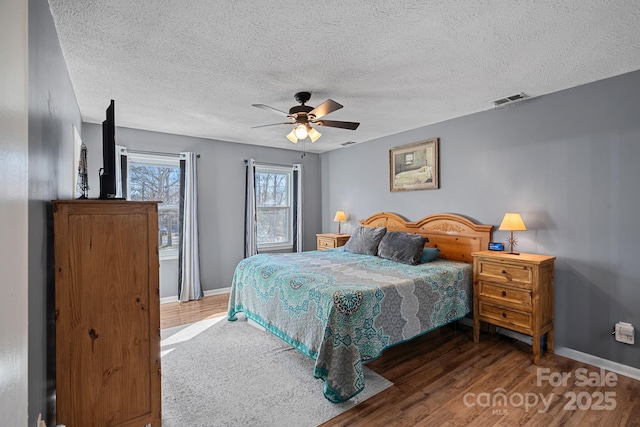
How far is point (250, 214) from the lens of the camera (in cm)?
510

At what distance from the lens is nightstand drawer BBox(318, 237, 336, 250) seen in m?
5.23

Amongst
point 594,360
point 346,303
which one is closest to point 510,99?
point 594,360

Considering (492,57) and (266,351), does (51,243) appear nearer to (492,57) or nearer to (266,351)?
(266,351)

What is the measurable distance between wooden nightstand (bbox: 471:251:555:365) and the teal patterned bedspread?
0.18 metres

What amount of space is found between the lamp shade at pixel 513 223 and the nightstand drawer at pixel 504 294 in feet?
1.92

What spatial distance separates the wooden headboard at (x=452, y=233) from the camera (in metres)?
3.56

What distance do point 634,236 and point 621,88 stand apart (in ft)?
4.14

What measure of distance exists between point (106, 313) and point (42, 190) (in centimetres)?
71

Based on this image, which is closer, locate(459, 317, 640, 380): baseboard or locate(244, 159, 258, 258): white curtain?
locate(459, 317, 640, 380): baseboard

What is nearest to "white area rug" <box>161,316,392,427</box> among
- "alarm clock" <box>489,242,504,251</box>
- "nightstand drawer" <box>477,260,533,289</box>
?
"nightstand drawer" <box>477,260,533,289</box>

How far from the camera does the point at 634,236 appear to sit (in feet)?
8.34

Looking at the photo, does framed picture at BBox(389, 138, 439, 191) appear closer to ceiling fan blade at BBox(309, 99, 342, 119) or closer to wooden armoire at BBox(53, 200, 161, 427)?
ceiling fan blade at BBox(309, 99, 342, 119)

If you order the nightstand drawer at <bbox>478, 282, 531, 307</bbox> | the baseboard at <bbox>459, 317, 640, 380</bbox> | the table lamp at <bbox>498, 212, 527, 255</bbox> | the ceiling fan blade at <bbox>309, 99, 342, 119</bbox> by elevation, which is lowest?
the baseboard at <bbox>459, 317, 640, 380</bbox>

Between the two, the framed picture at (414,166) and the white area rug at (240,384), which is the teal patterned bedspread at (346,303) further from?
the framed picture at (414,166)
